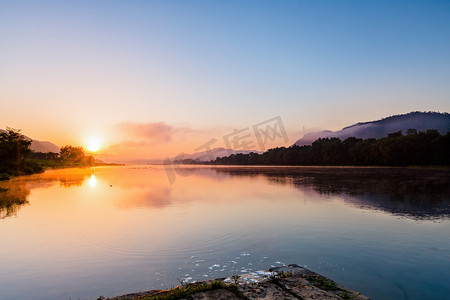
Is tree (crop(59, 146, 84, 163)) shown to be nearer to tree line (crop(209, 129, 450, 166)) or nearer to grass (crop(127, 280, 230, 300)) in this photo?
tree line (crop(209, 129, 450, 166))

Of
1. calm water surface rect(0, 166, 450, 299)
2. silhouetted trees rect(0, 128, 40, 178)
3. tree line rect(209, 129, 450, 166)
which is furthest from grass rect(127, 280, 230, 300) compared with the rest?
tree line rect(209, 129, 450, 166)

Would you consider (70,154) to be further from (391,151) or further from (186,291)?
(186,291)

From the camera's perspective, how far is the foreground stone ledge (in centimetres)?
550

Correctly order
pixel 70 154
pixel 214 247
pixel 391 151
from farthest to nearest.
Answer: pixel 70 154
pixel 391 151
pixel 214 247

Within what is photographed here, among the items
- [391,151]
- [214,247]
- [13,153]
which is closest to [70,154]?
[13,153]

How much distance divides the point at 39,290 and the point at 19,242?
559cm

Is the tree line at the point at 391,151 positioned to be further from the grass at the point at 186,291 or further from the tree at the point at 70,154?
the tree at the point at 70,154

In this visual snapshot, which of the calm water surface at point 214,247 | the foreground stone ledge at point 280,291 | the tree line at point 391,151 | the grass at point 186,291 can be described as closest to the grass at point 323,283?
the foreground stone ledge at point 280,291

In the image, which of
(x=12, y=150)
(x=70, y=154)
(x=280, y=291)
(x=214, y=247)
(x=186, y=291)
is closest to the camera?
(x=186, y=291)

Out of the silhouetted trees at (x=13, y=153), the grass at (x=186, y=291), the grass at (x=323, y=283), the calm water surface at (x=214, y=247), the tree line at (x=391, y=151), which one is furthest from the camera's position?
the tree line at (x=391, y=151)

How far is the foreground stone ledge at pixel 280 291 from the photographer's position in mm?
5504

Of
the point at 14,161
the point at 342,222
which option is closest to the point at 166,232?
the point at 342,222

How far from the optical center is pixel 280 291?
228 inches

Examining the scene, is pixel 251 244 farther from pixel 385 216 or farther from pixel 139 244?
pixel 385 216
